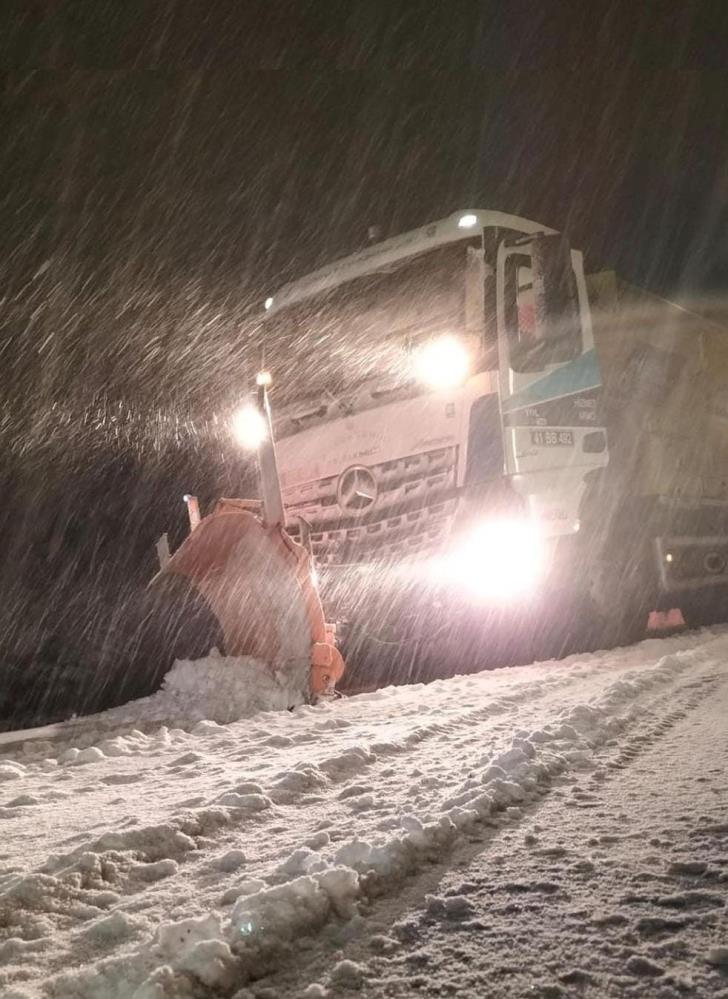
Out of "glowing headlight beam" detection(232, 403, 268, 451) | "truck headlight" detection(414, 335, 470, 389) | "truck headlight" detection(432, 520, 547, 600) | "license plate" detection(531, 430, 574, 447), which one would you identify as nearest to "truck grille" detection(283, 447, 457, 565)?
"truck headlight" detection(432, 520, 547, 600)

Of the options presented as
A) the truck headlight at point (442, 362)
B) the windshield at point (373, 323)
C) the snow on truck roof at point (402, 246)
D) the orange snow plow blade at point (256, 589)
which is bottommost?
the orange snow plow blade at point (256, 589)

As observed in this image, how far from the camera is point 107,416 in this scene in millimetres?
11578

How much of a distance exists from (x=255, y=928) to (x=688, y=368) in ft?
27.5

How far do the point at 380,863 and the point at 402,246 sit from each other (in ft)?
18.5

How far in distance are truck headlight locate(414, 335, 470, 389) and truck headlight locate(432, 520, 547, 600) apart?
1141mm

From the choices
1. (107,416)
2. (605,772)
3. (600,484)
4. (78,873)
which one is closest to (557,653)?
(600,484)

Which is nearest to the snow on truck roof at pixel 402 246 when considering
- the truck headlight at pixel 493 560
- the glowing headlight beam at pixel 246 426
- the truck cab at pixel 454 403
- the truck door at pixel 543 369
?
the truck cab at pixel 454 403

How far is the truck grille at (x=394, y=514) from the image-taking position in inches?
266

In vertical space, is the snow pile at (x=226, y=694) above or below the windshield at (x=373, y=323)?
below

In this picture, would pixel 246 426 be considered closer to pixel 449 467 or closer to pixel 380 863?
pixel 449 467

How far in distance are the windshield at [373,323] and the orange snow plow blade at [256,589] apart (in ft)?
5.47

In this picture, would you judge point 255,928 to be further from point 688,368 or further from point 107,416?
point 107,416

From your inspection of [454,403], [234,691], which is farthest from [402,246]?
[234,691]

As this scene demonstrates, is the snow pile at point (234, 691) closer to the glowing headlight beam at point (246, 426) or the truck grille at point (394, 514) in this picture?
the truck grille at point (394, 514)
